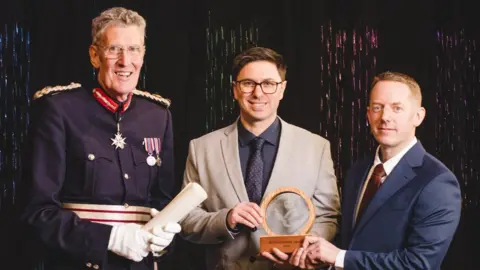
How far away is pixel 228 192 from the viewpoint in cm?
344

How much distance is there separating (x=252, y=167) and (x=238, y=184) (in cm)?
10

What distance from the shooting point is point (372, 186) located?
3.31 m

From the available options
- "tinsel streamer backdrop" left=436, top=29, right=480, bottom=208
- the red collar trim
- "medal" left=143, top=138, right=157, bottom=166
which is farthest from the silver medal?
"tinsel streamer backdrop" left=436, top=29, right=480, bottom=208

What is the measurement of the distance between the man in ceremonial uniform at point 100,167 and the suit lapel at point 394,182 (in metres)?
0.75

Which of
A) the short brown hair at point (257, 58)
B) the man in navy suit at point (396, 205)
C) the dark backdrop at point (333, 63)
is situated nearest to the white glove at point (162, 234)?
the man in navy suit at point (396, 205)

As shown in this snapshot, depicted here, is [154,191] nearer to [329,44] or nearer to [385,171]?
[385,171]

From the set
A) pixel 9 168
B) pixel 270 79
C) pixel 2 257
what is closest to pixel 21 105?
pixel 9 168

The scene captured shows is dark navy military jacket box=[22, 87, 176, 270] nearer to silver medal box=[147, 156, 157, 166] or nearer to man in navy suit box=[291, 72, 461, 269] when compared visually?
silver medal box=[147, 156, 157, 166]

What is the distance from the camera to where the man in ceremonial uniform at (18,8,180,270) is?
3041 millimetres

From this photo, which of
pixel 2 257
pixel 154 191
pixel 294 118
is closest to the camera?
pixel 154 191

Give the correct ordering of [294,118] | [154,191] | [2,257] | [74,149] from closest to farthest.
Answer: [74,149] → [154,191] → [2,257] → [294,118]

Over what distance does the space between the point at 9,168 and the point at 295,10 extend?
1.64m

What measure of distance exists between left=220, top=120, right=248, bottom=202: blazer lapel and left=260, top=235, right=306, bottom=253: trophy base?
0.26 metres

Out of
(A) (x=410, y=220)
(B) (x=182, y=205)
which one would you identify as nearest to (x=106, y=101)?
(B) (x=182, y=205)
